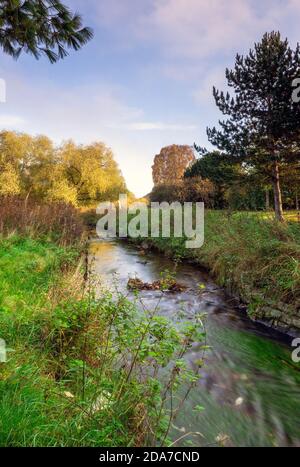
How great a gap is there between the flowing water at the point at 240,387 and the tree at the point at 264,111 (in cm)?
935

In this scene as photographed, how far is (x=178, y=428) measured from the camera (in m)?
2.71

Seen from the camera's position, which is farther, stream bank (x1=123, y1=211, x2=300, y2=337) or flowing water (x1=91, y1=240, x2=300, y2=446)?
stream bank (x1=123, y1=211, x2=300, y2=337)

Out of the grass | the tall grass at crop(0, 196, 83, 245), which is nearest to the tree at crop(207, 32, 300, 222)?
the tall grass at crop(0, 196, 83, 245)

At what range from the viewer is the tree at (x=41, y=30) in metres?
5.56

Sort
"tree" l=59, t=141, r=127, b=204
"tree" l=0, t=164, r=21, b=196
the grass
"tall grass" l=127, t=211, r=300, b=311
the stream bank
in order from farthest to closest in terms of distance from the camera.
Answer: "tree" l=59, t=141, r=127, b=204, "tree" l=0, t=164, r=21, b=196, "tall grass" l=127, t=211, r=300, b=311, the stream bank, the grass

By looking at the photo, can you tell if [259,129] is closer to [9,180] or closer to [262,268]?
[262,268]

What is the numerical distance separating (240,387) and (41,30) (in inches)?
294

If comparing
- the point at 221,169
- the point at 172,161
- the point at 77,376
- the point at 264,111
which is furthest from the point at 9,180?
the point at 172,161

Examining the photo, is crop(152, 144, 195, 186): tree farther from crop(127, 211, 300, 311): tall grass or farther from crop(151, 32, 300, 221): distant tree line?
crop(127, 211, 300, 311): tall grass

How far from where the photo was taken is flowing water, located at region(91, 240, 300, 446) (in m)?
2.75

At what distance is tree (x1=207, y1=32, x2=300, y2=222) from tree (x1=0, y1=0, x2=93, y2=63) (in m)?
10.3

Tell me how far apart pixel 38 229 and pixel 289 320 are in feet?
26.1
